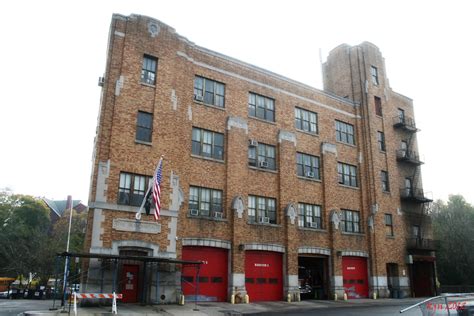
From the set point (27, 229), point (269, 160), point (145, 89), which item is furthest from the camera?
point (27, 229)

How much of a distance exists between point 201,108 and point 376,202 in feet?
53.6

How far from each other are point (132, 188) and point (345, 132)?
19010 millimetres

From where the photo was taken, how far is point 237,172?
26.1m

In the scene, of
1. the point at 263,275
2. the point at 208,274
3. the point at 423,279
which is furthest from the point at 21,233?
the point at 423,279

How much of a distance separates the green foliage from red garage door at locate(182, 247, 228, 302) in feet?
92.4

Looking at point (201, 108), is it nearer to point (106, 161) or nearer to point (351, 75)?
point (106, 161)

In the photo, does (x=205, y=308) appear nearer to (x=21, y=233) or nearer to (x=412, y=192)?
(x=412, y=192)

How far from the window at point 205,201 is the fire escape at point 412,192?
17982 mm

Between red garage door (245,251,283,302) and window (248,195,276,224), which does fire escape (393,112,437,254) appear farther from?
window (248,195,276,224)

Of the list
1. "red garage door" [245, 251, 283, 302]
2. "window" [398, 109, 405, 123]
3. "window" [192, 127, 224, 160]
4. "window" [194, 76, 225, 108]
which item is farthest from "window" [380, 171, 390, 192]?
"window" [194, 76, 225, 108]

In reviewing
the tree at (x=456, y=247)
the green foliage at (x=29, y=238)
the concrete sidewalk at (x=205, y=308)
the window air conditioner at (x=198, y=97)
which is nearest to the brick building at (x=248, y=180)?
the window air conditioner at (x=198, y=97)

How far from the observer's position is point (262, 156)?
27.9m

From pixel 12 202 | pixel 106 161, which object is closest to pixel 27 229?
pixel 12 202

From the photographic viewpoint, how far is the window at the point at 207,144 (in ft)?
82.9
